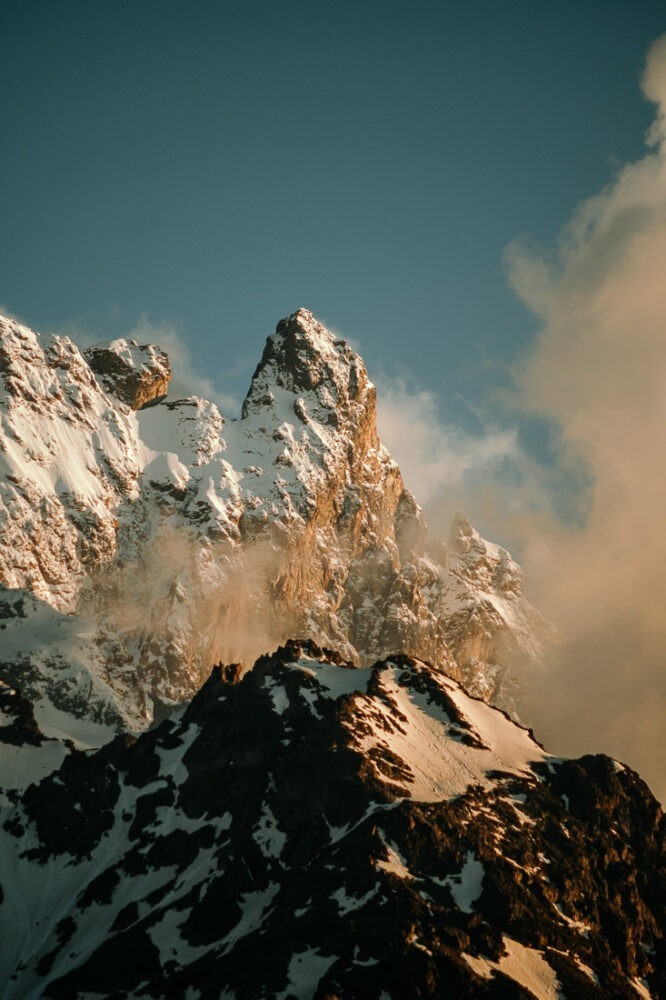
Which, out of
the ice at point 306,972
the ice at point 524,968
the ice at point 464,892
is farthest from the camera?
the ice at point 464,892

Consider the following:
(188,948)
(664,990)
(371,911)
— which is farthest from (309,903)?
(664,990)

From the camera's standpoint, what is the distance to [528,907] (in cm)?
19738

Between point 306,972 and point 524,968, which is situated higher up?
point 524,968

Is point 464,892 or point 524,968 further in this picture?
point 464,892

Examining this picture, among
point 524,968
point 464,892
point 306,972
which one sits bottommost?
Result: point 306,972

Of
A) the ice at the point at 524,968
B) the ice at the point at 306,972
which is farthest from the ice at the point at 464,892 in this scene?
the ice at the point at 306,972

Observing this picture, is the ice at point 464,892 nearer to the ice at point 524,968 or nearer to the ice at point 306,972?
the ice at point 524,968

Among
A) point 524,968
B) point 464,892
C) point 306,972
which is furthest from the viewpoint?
point 464,892

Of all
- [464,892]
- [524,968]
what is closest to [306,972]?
[464,892]

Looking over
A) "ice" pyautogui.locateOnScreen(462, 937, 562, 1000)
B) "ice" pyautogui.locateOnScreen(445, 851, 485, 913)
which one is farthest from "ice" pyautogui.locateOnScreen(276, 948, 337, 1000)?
"ice" pyautogui.locateOnScreen(445, 851, 485, 913)

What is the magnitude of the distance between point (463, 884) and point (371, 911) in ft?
73.4

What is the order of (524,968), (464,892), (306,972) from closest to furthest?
(306,972)
(524,968)
(464,892)

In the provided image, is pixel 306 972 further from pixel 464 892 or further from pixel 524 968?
pixel 524 968

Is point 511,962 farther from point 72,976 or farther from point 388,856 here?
point 72,976
